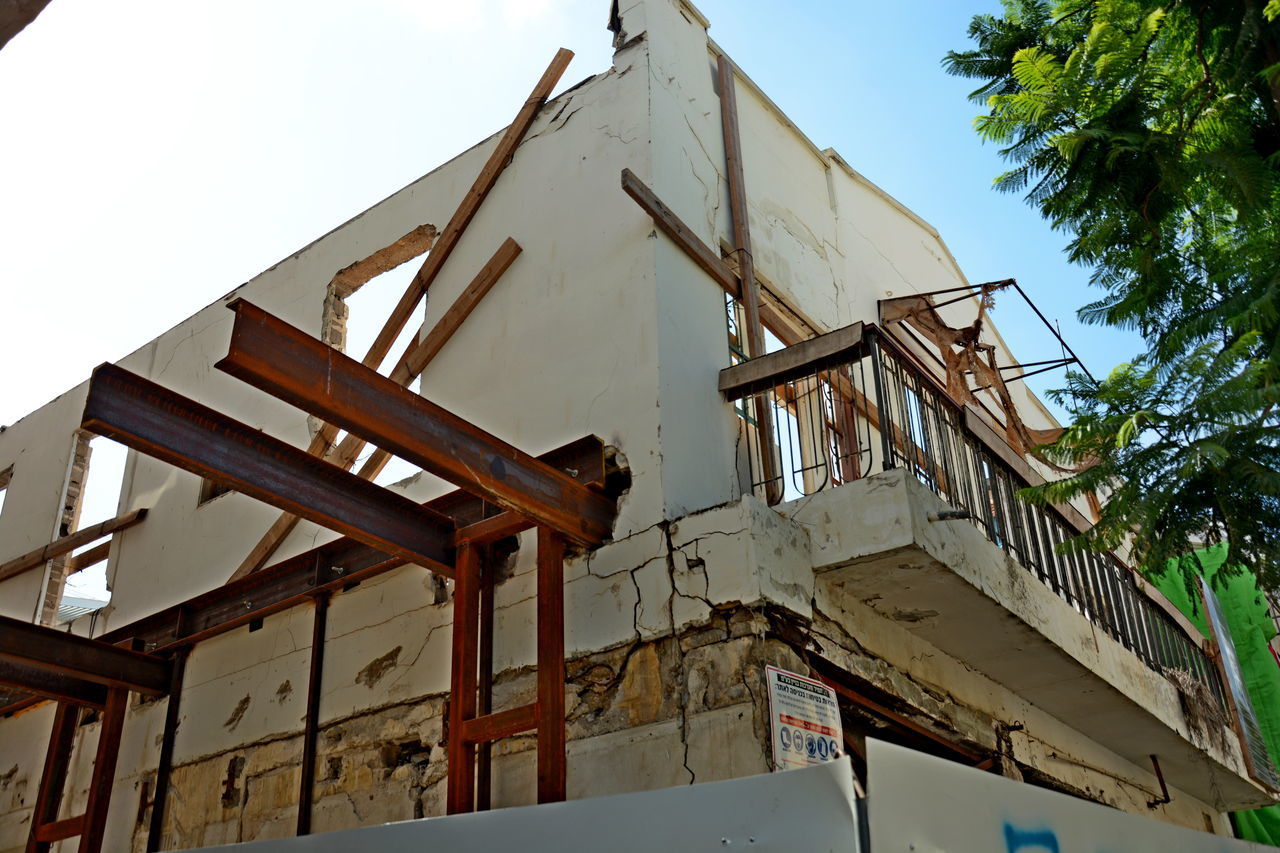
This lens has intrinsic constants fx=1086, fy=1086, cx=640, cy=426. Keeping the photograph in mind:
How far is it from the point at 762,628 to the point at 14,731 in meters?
7.30

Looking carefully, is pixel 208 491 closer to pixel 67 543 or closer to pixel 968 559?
pixel 67 543

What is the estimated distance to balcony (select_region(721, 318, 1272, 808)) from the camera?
18.6 ft

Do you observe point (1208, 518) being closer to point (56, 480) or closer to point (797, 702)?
point (797, 702)

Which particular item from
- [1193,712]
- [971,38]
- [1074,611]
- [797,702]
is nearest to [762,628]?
[797,702]

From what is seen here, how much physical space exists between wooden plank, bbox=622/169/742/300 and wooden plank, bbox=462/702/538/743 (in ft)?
10.1

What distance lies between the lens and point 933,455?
652 cm

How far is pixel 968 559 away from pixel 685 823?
328 centimetres

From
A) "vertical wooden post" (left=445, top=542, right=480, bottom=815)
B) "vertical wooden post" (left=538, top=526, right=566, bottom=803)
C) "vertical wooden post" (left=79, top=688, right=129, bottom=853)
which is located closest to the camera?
"vertical wooden post" (left=538, top=526, right=566, bottom=803)

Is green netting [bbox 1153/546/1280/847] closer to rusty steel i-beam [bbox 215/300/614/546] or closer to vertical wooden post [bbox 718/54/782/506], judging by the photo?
vertical wooden post [bbox 718/54/782/506]

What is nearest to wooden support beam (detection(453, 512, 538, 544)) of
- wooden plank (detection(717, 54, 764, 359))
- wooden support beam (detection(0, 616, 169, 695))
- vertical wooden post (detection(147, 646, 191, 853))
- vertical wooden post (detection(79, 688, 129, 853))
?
wooden plank (detection(717, 54, 764, 359))

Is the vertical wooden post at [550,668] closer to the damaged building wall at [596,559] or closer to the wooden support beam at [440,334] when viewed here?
the damaged building wall at [596,559]

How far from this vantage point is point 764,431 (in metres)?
6.67

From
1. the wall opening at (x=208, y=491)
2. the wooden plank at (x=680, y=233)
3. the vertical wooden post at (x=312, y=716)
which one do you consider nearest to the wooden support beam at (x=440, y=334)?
the vertical wooden post at (x=312, y=716)

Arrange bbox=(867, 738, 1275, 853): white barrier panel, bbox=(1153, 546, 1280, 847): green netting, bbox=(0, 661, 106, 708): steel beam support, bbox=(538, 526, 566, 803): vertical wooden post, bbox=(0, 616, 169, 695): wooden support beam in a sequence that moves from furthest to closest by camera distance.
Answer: bbox=(1153, 546, 1280, 847): green netting, bbox=(0, 661, 106, 708): steel beam support, bbox=(0, 616, 169, 695): wooden support beam, bbox=(538, 526, 566, 803): vertical wooden post, bbox=(867, 738, 1275, 853): white barrier panel
